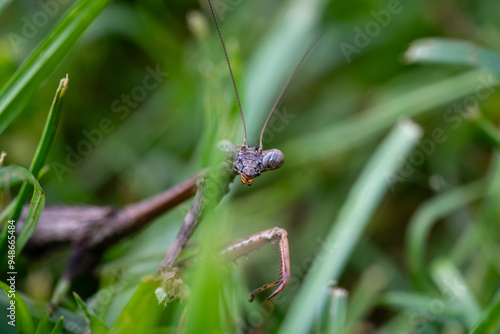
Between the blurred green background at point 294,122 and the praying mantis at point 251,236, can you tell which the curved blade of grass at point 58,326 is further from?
the blurred green background at point 294,122

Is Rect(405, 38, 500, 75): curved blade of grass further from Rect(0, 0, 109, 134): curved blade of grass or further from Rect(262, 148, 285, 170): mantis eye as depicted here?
Rect(0, 0, 109, 134): curved blade of grass

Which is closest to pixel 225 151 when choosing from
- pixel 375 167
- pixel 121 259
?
pixel 375 167

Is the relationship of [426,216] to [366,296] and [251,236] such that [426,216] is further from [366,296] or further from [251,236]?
[251,236]

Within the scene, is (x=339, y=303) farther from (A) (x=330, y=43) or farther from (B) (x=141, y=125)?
(A) (x=330, y=43)

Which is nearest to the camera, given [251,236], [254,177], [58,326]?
[58,326]

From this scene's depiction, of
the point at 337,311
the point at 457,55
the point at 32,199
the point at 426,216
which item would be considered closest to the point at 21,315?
the point at 32,199

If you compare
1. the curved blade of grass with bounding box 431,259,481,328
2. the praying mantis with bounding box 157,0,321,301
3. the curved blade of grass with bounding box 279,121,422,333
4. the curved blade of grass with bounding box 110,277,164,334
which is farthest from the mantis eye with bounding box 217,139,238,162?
the curved blade of grass with bounding box 431,259,481,328

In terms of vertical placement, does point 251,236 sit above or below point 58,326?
below

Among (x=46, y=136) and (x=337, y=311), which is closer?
(x=46, y=136)

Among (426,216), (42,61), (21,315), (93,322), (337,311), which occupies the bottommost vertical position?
(426,216)
